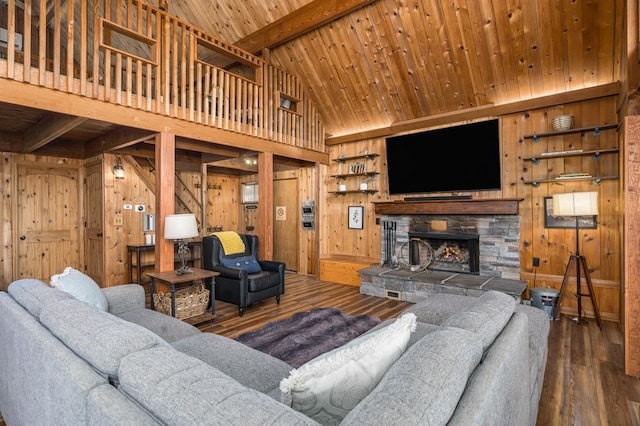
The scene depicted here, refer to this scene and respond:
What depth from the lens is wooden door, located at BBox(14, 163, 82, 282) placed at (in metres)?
5.21

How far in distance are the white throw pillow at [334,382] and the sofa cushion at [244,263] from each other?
3.51m

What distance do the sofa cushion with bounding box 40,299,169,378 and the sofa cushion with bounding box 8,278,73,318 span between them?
219mm

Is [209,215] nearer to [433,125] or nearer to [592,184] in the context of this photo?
[433,125]

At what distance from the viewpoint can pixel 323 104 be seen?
6.06m

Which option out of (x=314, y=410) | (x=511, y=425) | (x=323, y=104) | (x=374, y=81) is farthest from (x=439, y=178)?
(x=314, y=410)

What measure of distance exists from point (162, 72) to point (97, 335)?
12.2ft

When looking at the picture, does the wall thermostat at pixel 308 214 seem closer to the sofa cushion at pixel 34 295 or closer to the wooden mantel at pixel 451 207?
the wooden mantel at pixel 451 207

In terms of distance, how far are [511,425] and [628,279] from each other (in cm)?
205

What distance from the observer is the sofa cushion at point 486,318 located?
1.35m

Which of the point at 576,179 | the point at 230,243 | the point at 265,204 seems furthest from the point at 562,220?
the point at 230,243

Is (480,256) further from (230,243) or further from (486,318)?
(486,318)

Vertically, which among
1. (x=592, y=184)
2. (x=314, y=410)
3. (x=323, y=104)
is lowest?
(x=314, y=410)

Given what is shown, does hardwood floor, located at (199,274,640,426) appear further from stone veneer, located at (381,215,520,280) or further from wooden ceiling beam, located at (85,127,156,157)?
wooden ceiling beam, located at (85,127,156,157)

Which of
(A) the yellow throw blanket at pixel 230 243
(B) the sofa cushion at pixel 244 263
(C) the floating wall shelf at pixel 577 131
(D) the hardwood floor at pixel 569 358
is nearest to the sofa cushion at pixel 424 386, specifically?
(D) the hardwood floor at pixel 569 358
